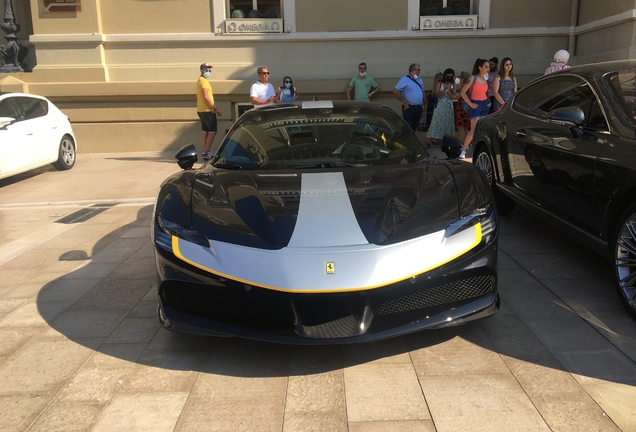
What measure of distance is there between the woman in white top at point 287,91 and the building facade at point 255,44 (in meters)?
0.67

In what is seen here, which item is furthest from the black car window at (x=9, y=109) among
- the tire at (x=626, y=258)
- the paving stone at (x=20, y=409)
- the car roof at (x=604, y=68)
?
the tire at (x=626, y=258)

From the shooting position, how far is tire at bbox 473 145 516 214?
232 inches

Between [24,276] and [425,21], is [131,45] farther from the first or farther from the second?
[24,276]

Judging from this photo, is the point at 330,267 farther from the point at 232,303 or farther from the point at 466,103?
the point at 466,103

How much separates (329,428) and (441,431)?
481 mm

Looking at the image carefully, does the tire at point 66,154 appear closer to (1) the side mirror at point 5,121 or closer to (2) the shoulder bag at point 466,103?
(1) the side mirror at point 5,121

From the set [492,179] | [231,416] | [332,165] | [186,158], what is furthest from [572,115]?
[231,416]

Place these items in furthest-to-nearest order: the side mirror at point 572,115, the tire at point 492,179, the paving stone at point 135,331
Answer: the tire at point 492,179 → the side mirror at point 572,115 → the paving stone at point 135,331

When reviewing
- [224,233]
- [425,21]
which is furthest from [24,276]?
[425,21]

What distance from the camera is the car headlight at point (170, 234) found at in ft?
10.3

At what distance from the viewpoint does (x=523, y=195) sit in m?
5.07

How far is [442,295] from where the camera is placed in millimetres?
3041

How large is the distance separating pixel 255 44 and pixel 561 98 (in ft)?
28.6

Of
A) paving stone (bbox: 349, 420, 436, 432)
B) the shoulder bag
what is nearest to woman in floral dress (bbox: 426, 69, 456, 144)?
the shoulder bag
